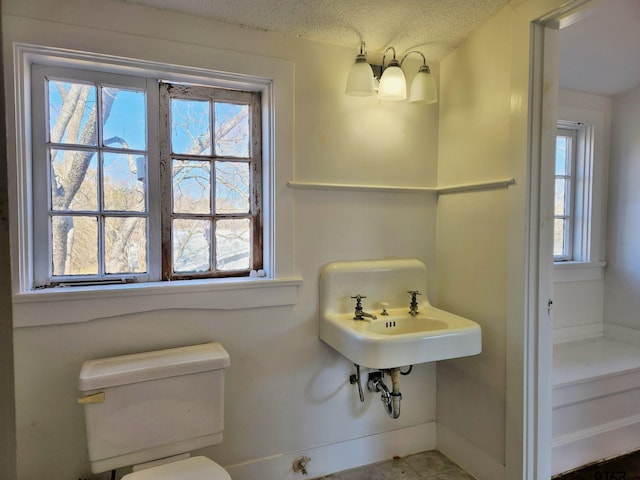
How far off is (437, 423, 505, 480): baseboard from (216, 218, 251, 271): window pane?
1367 millimetres

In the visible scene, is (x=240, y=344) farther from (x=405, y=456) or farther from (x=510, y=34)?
(x=510, y=34)

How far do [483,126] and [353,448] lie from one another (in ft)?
5.48

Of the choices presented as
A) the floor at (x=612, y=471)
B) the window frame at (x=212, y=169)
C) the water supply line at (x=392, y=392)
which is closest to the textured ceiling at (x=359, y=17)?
the window frame at (x=212, y=169)

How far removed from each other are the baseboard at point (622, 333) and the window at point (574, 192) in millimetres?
497

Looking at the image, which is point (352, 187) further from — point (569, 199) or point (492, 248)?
point (569, 199)

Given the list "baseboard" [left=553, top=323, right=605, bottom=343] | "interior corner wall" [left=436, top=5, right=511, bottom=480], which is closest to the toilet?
"interior corner wall" [left=436, top=5, right=511, bottom=480]

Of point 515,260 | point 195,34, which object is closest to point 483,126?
point 515,260

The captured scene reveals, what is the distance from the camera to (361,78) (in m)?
1.68

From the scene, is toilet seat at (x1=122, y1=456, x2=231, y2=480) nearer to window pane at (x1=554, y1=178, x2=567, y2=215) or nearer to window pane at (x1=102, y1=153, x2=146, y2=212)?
window pane at (x1=102, y1=153, x2=146, y2=212)

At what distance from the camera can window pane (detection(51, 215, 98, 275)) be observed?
1526mm

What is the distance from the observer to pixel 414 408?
6.76ft

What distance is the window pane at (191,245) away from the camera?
1.70 m

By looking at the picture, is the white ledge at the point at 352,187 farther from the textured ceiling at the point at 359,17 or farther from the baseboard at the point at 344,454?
the baseboard at the point at 344,454

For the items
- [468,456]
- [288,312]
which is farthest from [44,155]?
[468,456]
